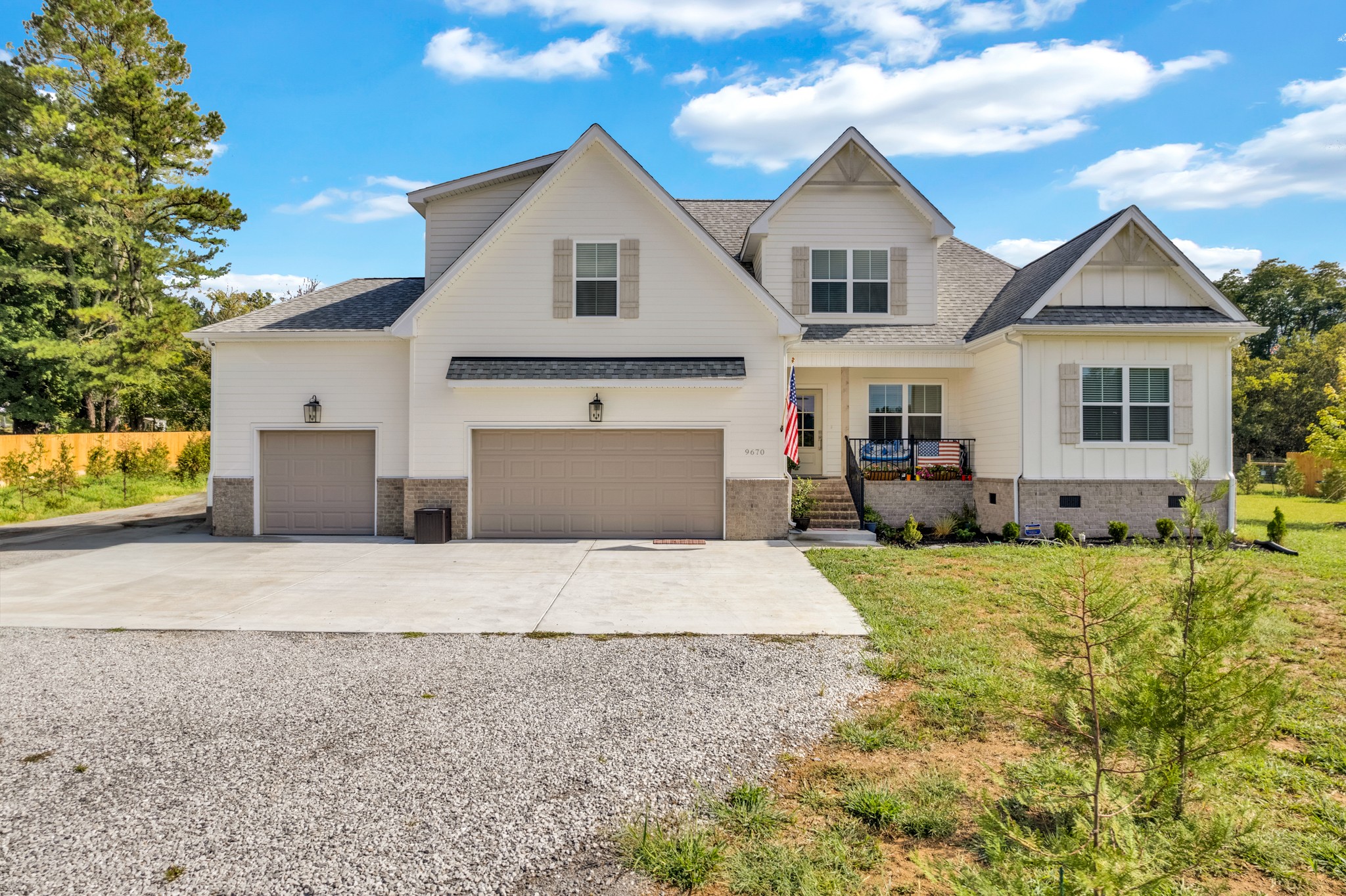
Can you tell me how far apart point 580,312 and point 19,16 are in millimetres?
29440

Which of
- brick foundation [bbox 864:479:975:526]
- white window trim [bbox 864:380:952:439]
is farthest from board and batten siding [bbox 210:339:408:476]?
white window trim [bbox 864:380:952:439]

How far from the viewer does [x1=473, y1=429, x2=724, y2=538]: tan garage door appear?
13.3 meters

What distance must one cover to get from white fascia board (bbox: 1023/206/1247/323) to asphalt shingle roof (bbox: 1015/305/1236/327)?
0.17 m

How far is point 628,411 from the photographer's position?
42.8 feet

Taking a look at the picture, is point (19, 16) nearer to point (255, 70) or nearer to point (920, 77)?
point (255, 70)

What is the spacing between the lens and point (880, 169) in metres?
14.8

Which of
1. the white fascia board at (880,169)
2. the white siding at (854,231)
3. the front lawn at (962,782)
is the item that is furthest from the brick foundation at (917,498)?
the front lawn at (962,782)

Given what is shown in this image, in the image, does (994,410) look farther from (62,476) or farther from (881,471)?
(62,476)

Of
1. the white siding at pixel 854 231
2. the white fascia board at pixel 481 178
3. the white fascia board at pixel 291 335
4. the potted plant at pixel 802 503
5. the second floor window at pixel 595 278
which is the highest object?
the white fascia board at pixel 481 178

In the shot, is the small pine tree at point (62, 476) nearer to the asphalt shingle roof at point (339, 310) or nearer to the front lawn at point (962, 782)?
the asphalt shingle roof at point (339, 310)

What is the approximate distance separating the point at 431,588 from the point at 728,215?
1289 cm

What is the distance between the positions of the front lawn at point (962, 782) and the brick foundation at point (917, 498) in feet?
23.2

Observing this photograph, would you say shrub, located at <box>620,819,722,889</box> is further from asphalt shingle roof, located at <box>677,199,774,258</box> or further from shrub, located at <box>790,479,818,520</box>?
asphalt shingle roof, located at <box>677,199,774,258</box>

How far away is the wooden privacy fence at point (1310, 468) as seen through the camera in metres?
24.4
